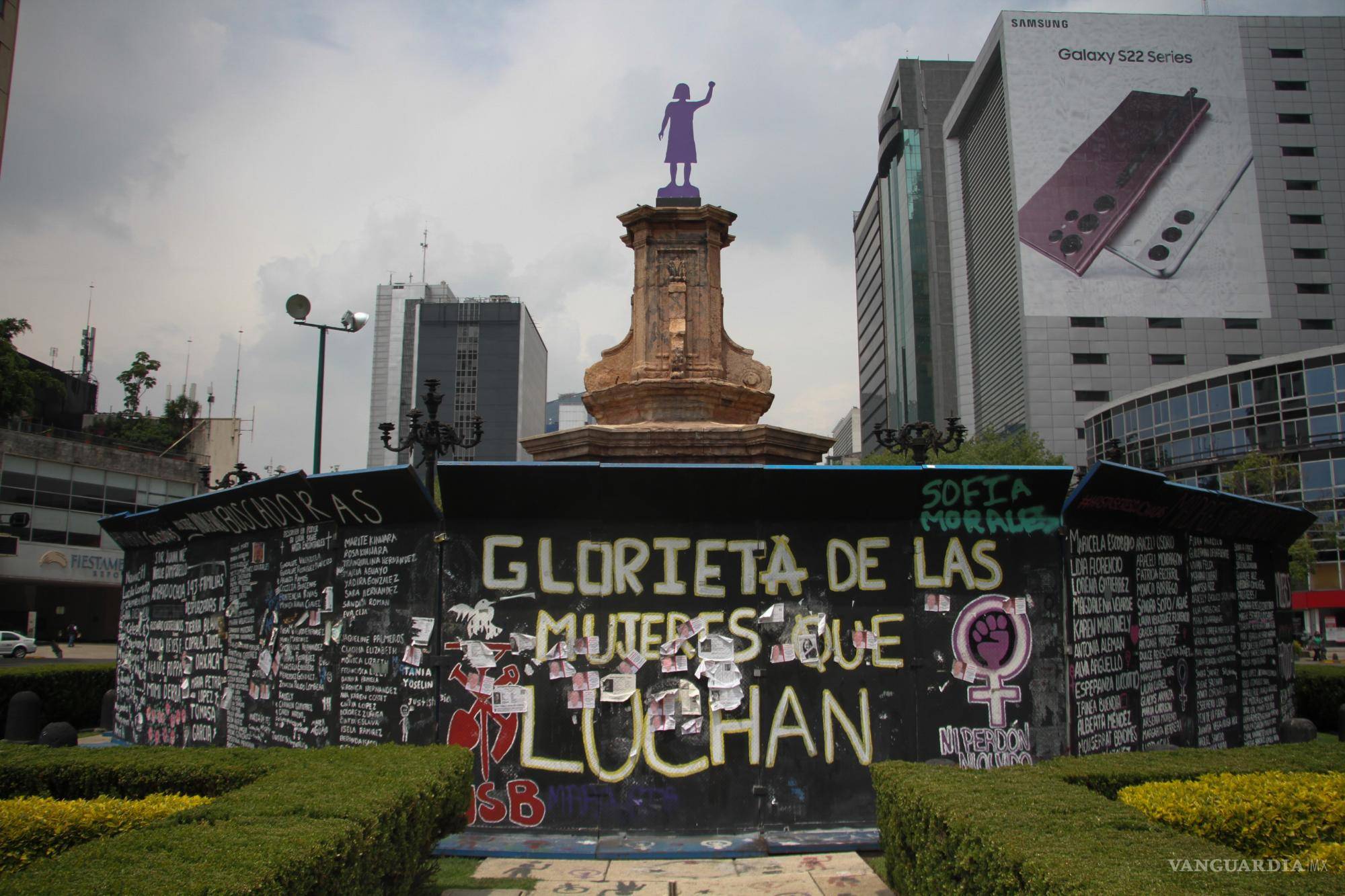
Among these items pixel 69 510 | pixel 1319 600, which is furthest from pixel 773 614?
pixel 1319 600

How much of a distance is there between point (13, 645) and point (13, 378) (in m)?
15.1

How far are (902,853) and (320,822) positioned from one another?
133 inches

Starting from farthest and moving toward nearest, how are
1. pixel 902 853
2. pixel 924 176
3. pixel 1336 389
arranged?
pixel 924 176, pixel 1336 389, pixel 902 853

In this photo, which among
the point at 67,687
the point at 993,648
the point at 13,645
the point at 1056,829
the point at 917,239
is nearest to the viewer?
the point at 1056,829

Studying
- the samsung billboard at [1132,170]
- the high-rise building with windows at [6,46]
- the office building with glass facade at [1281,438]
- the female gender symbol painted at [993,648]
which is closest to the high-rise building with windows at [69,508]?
the high-rise building with windows at [6,46]

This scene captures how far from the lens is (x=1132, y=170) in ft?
229

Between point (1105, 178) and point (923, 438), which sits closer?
point (923, 438)

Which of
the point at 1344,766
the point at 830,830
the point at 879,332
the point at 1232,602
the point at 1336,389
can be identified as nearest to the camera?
the point at 1344,766

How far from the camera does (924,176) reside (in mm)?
99000

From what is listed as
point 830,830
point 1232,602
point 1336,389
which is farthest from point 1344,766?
point 1336,389

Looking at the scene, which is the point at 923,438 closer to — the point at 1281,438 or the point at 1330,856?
the point at 1330,856

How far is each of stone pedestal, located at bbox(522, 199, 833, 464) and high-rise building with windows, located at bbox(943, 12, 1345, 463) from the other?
58473 mm

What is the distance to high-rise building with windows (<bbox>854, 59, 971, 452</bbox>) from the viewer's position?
95500 mm

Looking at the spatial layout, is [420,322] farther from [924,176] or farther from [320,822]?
[320,822]
